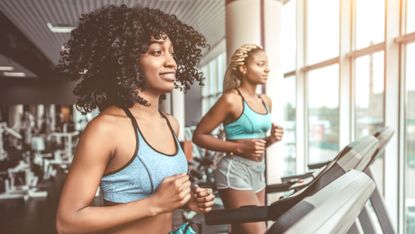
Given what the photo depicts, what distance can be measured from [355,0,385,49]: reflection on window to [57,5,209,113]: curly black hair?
93.6 inches

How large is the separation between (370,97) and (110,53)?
2.97 metres

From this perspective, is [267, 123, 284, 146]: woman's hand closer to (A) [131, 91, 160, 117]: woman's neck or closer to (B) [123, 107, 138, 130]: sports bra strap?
(A) [131, 91, 160, 117]: woman's neck

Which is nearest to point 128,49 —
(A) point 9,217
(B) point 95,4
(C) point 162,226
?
(C) point 162,226

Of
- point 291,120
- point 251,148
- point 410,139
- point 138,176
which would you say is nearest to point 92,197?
point 138,176

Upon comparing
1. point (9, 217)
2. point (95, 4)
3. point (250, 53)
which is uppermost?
point (95, 4)

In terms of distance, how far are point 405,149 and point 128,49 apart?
8.04ft

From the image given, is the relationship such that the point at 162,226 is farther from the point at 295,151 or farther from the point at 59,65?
the point at 295,151

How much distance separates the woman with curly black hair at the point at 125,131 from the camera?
1023 mm

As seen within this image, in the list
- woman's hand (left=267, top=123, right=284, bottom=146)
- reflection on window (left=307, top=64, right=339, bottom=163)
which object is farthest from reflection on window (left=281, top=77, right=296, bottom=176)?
woman's hand (left=267, top=123, right=284, bottom=146)

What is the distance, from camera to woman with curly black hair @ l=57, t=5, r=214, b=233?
1.02 meters

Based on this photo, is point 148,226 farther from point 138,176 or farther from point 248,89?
point 248,89

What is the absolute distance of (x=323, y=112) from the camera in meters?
4.93

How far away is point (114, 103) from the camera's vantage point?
4.07ft

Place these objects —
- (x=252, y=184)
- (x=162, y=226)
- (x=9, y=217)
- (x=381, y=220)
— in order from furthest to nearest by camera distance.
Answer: (x=9, y=217)
(x=252, y=184)
(x=381, y=220)
(x=162, y=226)
